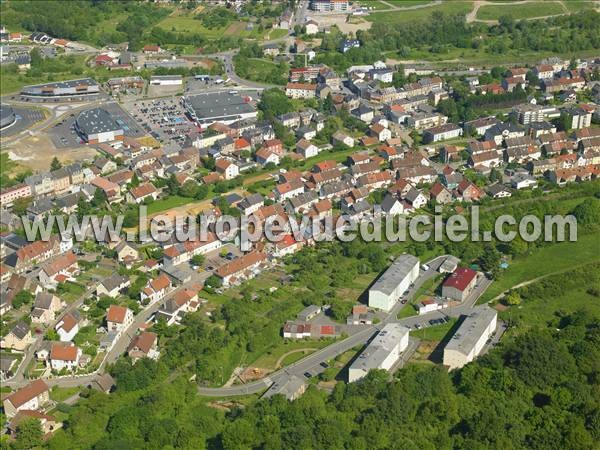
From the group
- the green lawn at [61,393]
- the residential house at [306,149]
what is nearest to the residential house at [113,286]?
the green lawn at [61,393]

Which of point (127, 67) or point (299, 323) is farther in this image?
point (127, 67)

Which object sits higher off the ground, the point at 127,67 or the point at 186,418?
the point at 127,67

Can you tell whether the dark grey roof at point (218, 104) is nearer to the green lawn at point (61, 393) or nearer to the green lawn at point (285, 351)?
the green lawn at point (285, 351)

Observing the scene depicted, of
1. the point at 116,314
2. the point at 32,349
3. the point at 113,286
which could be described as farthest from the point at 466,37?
the point at 32,349

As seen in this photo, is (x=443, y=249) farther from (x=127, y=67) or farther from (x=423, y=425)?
(x=127, y=67)

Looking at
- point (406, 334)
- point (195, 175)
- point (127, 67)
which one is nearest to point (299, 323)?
point (406, 334)

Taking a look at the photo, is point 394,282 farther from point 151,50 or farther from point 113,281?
point 151,50
